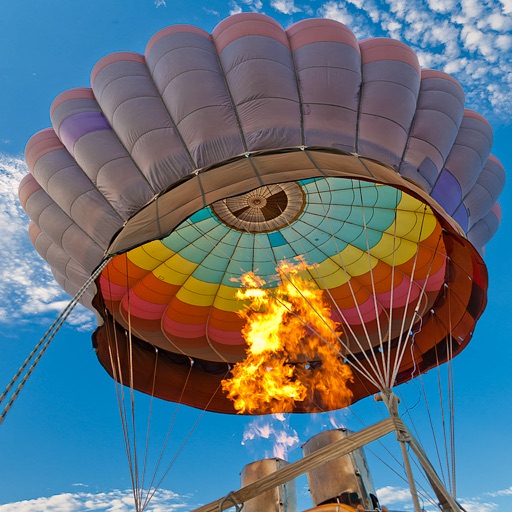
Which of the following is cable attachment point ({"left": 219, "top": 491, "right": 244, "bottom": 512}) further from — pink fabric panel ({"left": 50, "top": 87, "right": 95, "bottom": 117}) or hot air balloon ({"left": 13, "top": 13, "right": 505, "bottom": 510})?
pink fabric panel ({"left": 50, "top": 87, "right": 95, "bottom": 117})

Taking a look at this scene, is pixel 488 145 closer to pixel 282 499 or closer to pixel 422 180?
pixel 422 180

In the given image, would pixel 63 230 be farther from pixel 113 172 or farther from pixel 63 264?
pixel 113 172

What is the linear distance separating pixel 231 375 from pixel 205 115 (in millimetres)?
4482

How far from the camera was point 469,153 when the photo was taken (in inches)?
262

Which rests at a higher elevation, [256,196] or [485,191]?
[256,196]

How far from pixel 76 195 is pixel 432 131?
15.6ft

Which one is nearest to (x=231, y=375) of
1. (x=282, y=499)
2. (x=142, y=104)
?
(x=282, y=499)

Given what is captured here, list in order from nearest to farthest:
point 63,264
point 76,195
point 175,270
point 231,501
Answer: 1. point 231,501
2. point 76,195
3. point 63,264
4. point 175,270

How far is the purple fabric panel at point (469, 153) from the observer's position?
655 centimetres

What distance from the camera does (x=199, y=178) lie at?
5.32 meters

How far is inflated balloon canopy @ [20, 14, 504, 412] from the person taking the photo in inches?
219

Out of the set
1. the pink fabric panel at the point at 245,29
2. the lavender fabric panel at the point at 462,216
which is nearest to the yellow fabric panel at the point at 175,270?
the pink fabric panel at the point at 245,29

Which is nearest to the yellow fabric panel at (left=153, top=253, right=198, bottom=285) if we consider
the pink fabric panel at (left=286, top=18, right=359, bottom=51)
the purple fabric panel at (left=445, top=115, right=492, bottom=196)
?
the pink fabric panel at (left=286, top=18, right=359, bottom=51)

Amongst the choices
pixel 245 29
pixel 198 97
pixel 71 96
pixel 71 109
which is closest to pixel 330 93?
pixel 245 29
